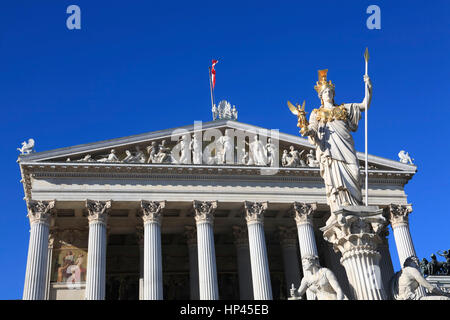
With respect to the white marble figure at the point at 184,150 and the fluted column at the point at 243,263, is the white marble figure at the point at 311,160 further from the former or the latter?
the white marble figure at the point at 184,150

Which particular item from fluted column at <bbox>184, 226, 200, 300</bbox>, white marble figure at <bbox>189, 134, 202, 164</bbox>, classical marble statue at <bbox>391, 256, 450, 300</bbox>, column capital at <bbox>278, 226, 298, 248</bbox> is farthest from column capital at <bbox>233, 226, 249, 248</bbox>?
classical marble statue at <bbox>391, 256, 450, 300</bbox>

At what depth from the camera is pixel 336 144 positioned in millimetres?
11234

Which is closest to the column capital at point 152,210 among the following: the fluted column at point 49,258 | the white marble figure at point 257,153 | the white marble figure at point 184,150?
the white marble figure at point 184,150

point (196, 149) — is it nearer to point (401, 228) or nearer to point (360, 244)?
point (401, 228)

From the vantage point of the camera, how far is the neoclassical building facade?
32312mm

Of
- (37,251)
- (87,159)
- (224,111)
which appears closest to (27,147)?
(87,159)

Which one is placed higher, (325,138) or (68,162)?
(68,162)

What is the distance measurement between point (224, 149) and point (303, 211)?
22.9ft

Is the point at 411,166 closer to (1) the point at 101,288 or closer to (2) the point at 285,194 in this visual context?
(2) the point at 285,194

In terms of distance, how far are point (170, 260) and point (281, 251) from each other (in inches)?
348

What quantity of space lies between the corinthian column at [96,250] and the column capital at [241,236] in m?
9.64

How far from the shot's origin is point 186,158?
A: 117ft

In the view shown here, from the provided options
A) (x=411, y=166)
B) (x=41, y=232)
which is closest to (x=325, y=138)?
(x=41, y=232)

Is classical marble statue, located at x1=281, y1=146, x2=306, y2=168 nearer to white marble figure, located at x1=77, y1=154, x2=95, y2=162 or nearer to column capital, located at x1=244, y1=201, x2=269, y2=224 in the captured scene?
column capital, located at x1=244, y1=201, x2=269, y2=224
